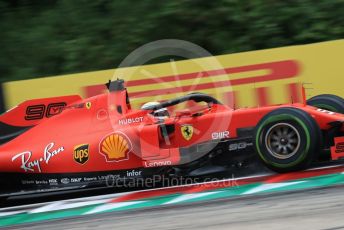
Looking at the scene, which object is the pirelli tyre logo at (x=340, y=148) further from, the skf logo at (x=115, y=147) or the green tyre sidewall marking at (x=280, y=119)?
the skf logo at (x=115, y=147)

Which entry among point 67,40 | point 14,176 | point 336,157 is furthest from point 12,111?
point 67,40

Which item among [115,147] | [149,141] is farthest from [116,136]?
[149,141]

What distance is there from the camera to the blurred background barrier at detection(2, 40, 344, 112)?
9281 mm

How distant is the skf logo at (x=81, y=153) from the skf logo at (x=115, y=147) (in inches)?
6.7

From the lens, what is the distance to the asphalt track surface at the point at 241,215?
4.75 meters

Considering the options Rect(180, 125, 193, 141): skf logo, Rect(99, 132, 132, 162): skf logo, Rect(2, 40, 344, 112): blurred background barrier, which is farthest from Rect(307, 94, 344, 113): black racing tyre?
Rect(99, 132, 132, 162): skf logo

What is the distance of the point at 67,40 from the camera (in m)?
13.9

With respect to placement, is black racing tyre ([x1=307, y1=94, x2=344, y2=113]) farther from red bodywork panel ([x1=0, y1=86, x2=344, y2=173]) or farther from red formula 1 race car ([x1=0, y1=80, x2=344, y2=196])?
red bodywork panel ([x1=0, y1=86, x2=344, y2=173])

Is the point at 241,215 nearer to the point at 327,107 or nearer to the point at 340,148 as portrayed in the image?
the point at 340,148

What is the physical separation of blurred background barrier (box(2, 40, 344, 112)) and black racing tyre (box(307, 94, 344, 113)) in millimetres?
1653

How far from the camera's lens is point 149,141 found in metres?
6.82

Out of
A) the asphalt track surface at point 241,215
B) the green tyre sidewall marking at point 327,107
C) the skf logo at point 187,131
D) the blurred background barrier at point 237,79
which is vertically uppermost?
the blurred background barrier at point 237,79

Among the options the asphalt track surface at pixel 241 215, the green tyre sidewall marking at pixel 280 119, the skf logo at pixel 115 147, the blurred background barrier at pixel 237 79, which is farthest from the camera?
the blurred background barrier at pixel 237 79

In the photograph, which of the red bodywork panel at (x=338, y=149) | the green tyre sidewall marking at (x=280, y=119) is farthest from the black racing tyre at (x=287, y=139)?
the red bodywork panel at (x=338, y=149)
